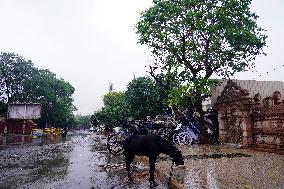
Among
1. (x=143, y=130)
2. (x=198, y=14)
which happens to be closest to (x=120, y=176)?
(x=143, y=130)

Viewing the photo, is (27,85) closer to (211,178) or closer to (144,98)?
(144,98)

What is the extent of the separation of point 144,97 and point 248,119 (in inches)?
654

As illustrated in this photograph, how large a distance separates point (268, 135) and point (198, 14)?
890cm

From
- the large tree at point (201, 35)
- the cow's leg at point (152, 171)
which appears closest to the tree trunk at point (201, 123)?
the large tree at point (201, 35)

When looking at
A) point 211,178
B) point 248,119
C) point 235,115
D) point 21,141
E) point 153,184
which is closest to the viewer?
point 153,184

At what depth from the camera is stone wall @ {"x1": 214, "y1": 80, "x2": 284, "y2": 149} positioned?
16.2 m

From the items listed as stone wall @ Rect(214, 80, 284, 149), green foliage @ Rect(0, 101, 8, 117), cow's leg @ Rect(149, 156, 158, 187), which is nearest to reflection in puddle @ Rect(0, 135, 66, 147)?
green foliage @ Rect(0, 101, 8, 117)

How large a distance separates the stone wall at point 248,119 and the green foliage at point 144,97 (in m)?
10.3

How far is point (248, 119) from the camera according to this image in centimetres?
1858

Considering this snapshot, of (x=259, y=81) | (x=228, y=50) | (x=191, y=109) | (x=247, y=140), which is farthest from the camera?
(x=259, y=81)

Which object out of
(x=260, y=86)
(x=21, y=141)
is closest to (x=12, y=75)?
(x=21, y=141)

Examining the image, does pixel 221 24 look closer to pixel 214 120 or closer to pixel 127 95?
pixel 214 120

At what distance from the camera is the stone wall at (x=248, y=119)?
16.2m

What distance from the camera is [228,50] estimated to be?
22.3 metres
